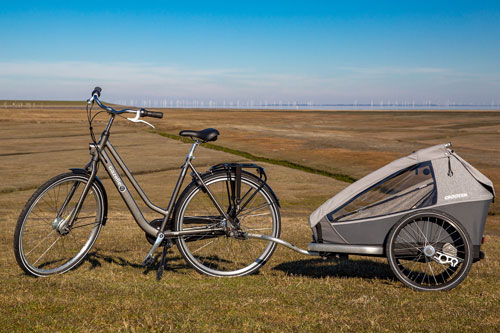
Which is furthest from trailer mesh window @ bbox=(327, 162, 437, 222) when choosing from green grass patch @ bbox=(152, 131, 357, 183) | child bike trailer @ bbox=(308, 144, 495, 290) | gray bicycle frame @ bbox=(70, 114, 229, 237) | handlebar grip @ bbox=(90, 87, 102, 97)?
green grass patch @ bbox=(152, 131, 357, 183)

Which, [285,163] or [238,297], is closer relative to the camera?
[238,297]

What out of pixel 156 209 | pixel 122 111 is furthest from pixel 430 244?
pixel 122 111

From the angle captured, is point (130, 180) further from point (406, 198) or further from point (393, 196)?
point (406, 198)

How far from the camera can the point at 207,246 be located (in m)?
5.78

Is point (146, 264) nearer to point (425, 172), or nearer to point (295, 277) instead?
point (295, 277)

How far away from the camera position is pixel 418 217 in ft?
15.5

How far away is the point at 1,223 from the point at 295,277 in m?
5.82

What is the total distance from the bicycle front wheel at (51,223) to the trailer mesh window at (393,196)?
2518 mm

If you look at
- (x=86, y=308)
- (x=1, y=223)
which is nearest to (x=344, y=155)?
(x=1, y=223)

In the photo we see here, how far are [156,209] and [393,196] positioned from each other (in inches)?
97.2

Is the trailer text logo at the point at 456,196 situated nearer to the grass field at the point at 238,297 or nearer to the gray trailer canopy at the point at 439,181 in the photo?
the gray trailer canopy at the point at 439,181

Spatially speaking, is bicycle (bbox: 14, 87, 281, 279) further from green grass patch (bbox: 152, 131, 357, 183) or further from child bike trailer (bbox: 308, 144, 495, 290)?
green grass patch (bbox: 152, 131, 357, 183)

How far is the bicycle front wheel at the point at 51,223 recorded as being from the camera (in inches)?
193

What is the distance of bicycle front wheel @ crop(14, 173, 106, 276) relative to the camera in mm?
4895
